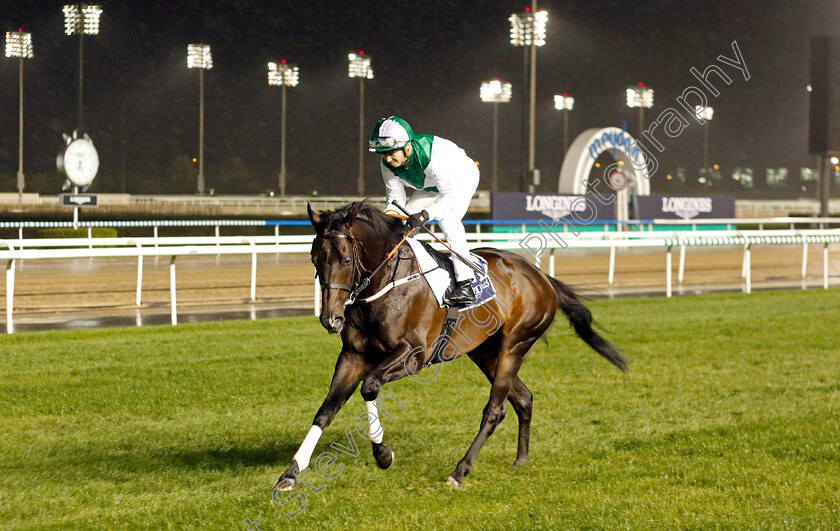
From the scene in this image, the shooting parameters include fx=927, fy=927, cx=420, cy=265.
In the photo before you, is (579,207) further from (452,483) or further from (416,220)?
(452,483)

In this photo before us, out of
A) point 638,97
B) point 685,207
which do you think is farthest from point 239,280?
point 638,97

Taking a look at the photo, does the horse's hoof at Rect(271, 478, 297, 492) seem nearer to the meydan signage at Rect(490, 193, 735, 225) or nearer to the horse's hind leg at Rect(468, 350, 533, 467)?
the horse's hind leg at Rect(468, 350, 533, 467)

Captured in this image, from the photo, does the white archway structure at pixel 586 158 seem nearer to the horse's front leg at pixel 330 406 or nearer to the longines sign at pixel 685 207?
the longines sign at pixel 685 207

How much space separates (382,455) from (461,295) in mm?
761

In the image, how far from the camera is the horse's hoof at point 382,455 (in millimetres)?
3713

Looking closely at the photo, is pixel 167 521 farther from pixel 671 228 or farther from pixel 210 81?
pixel 210 81

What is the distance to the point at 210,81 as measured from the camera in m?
64.3

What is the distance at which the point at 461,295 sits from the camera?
3.98m

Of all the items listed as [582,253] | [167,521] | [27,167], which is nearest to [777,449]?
[167,521]

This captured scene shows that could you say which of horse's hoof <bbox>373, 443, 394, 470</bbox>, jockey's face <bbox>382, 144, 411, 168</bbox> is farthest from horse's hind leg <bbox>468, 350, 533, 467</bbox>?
jockey's face <bbox>382, 144, 411, 168</bbox>

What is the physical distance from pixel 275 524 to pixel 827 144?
1640 centimetres

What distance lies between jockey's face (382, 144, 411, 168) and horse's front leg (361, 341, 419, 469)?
0.76 m

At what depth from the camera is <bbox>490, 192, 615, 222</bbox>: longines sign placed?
1878cm

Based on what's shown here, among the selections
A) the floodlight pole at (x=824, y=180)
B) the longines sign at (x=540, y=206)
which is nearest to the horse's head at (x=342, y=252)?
the longines sign at (x=540, y=206)
